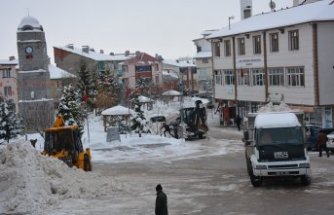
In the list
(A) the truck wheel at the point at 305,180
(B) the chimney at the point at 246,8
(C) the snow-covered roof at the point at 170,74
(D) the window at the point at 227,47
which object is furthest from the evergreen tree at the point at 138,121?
(C) the snow-covered roof at the point at 170,74

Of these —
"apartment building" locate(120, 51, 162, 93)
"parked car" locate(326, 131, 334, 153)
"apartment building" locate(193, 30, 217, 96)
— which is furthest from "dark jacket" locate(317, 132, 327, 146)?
"apartment building" locate(120, 51, 162, 93)

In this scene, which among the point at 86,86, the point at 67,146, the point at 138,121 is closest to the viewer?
the point at 67,146

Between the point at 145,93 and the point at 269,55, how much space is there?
41536mm

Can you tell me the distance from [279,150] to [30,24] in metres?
41.6

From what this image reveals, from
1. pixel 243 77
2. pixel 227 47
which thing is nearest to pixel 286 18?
pixel 243 77

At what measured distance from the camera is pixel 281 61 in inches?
1860

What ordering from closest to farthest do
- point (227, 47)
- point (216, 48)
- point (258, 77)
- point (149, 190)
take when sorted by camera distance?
point (149, 190) < point (258, 77) < point (227, 47) < point (216, 48)

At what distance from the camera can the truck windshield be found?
20953 millimetres

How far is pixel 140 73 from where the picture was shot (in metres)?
105

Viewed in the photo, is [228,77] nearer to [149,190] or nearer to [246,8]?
[246,8]

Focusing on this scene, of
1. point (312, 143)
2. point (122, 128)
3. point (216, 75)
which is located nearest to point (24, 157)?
point (312, 143)

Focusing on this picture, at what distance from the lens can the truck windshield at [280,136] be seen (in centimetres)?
2095

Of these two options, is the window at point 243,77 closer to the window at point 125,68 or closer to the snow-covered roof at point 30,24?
the snow-covered roof at point 30,24

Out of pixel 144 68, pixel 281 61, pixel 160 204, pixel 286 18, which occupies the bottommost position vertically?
pixel 160 204
